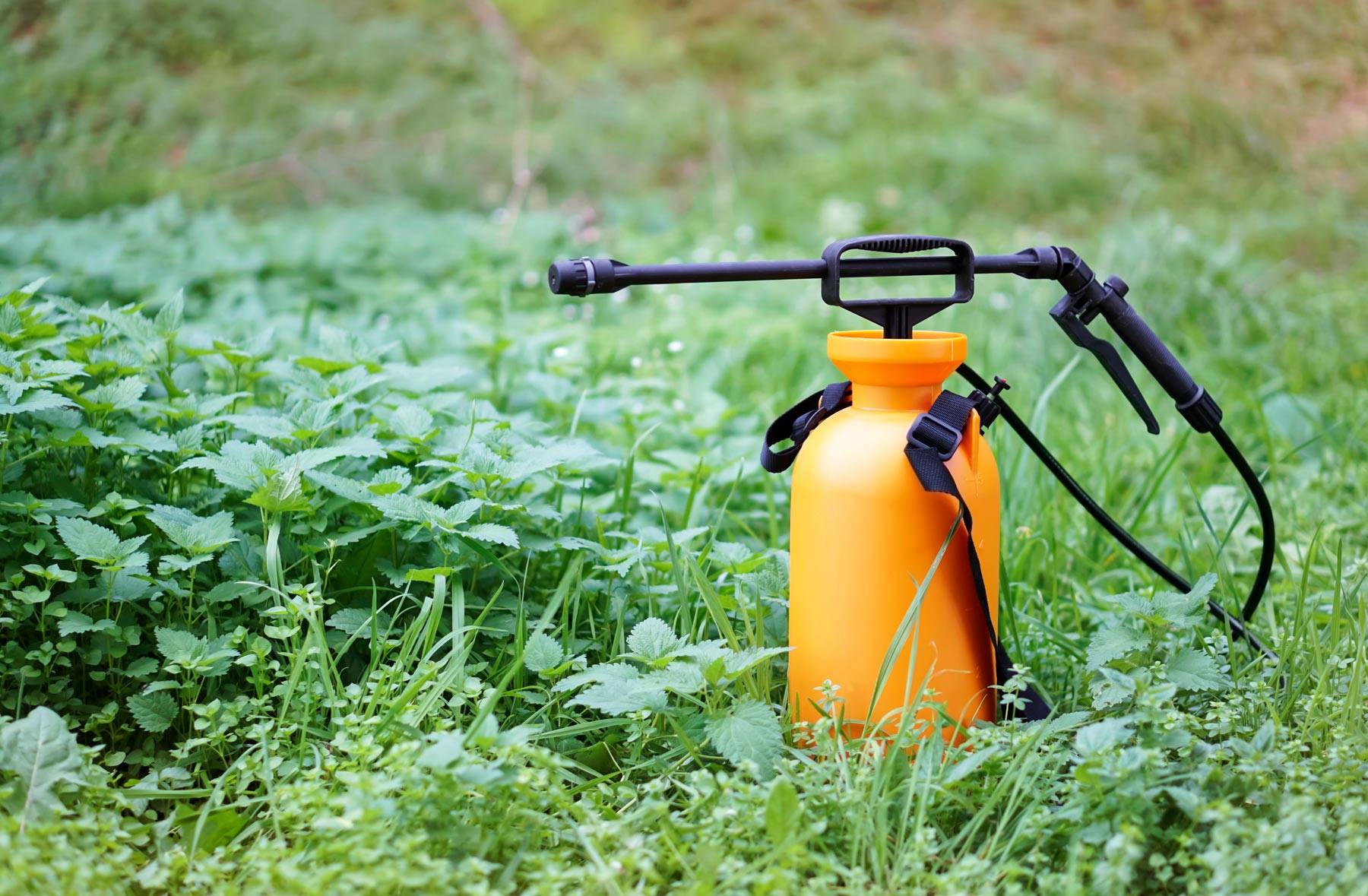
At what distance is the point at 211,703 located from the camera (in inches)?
58.9

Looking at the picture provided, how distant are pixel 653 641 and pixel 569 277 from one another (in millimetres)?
557

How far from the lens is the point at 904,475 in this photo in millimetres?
1447

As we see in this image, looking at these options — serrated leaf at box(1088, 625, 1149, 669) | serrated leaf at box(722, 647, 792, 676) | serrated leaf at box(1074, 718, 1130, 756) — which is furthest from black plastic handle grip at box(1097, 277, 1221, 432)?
serrated leaf at box(722, 647, 792, 676)

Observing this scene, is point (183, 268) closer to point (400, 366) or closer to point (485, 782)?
point (400, 366)

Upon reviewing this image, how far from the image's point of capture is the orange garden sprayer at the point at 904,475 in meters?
1.42

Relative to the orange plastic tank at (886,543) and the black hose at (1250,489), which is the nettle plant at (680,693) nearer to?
the orange plastic tank at (886,543)

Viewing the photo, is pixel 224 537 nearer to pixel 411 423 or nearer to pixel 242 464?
pixel 242 464

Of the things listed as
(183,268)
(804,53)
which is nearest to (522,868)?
(183,268)

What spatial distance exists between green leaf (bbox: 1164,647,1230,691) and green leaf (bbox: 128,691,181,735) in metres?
1.47

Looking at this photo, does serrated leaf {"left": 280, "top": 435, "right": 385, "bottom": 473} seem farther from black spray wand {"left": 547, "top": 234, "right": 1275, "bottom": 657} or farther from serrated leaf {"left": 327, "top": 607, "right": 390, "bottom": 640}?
black spray wand {"left": 547, "top": 234, "right": 1275, "bottom": 657}

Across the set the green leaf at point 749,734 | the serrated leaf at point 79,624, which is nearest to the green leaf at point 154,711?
the serrated leaf at point 79,624

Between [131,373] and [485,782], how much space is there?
3.68 feet

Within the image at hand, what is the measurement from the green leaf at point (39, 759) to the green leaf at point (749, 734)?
844mm

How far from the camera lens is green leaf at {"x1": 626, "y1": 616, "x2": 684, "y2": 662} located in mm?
1535
